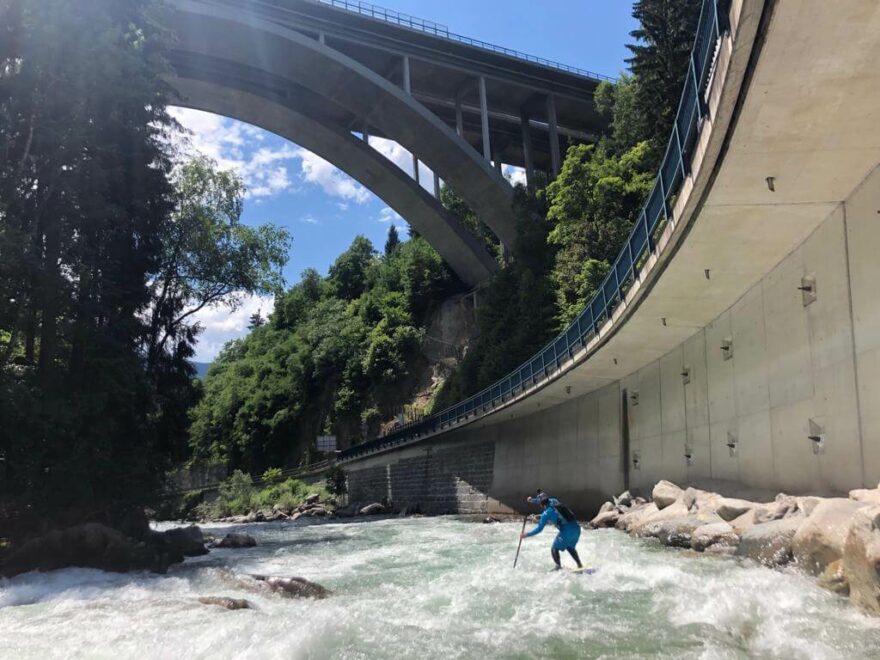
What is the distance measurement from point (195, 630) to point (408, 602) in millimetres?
2902

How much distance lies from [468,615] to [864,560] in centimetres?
437

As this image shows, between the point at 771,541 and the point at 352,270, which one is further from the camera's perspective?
the point at 352,270

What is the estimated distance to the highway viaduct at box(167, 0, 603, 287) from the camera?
35844 mm

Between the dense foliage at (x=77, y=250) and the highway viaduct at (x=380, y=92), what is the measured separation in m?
16.4

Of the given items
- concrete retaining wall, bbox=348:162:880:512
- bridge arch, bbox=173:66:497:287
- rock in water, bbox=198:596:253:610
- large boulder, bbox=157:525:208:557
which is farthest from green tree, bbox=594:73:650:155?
rock in water, bbox=198:596:253:610

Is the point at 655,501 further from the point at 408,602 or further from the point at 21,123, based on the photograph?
the point at 21,123

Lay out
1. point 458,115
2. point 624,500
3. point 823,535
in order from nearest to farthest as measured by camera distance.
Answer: point 823,535 → point 624,500 → point 458,115

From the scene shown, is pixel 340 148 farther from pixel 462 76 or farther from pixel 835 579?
pixel 835 579

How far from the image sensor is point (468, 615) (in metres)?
7.92

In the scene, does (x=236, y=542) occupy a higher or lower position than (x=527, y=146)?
lower

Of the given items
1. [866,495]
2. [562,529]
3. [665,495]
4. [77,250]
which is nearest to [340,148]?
[77,250]

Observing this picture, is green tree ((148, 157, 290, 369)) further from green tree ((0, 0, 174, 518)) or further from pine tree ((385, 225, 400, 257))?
pine tree ((385, 225, 400, 257))

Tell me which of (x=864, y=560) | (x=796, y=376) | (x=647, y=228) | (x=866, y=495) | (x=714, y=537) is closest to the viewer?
(x=864, y=560)

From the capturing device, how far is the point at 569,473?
955 inches
